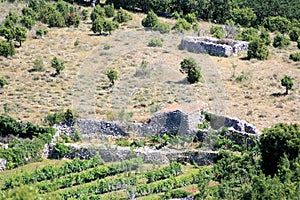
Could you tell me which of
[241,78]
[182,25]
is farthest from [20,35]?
[241,78]

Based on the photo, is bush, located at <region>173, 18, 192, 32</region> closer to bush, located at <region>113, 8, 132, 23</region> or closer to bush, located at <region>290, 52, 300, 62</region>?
bush, located at <region>113, 8, 132, 23</region>

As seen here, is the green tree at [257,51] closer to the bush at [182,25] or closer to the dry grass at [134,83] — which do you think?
the dry grass at [134,83]

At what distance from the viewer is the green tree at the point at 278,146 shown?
936 inches

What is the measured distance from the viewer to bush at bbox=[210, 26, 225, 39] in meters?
47.9

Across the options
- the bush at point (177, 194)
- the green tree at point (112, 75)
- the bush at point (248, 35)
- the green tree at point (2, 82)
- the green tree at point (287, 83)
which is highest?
the bush at point (248, 35)

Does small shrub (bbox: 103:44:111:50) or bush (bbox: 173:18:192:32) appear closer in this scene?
small shrub (bbox: 103:44:111:50)

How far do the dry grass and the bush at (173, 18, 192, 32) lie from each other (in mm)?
2685

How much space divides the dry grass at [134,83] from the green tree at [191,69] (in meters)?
0.55

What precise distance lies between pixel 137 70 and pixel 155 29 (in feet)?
32.8

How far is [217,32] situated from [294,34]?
6368 mm

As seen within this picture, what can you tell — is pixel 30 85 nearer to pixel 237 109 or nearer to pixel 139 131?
pixel 139 131

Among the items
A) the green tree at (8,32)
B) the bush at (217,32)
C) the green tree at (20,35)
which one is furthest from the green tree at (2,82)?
the bush at (217,32)

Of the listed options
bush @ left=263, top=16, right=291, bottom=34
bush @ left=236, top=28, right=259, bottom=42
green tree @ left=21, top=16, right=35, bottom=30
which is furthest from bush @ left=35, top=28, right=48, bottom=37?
bush @ left=263, top=16, right=291, bottom=34

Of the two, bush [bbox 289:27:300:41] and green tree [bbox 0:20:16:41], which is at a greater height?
bush [bbox 289:27:300:41]
